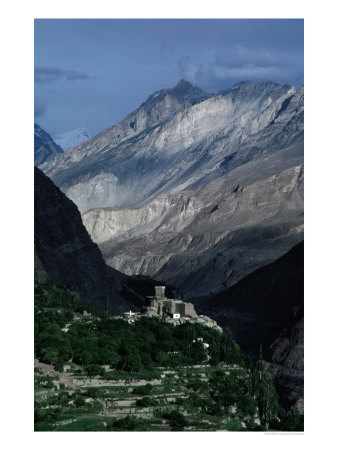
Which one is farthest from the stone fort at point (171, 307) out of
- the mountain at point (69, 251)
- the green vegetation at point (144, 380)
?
the mountain at point (69, 251)

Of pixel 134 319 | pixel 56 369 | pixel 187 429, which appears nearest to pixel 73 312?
pixel 134 319

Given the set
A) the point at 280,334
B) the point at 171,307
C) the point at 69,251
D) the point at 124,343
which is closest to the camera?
the point at 124,343

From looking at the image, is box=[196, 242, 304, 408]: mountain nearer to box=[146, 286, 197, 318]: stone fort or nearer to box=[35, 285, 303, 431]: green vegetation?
box=[146, 286, 197, 318]: stone fort

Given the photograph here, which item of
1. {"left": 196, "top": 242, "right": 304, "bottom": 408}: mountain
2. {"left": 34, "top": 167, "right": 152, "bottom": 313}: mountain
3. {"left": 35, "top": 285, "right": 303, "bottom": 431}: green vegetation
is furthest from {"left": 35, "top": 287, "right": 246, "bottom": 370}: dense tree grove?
{"left": 34, "top": 167, "right": 152, "bottom": 313}: mountain

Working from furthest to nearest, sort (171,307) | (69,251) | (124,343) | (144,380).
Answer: (69,251) → (171,307) → (124,343) → (144,380)

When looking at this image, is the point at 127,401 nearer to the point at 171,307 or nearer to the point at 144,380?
the point at 144,380

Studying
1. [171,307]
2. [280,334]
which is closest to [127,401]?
[171,307]
